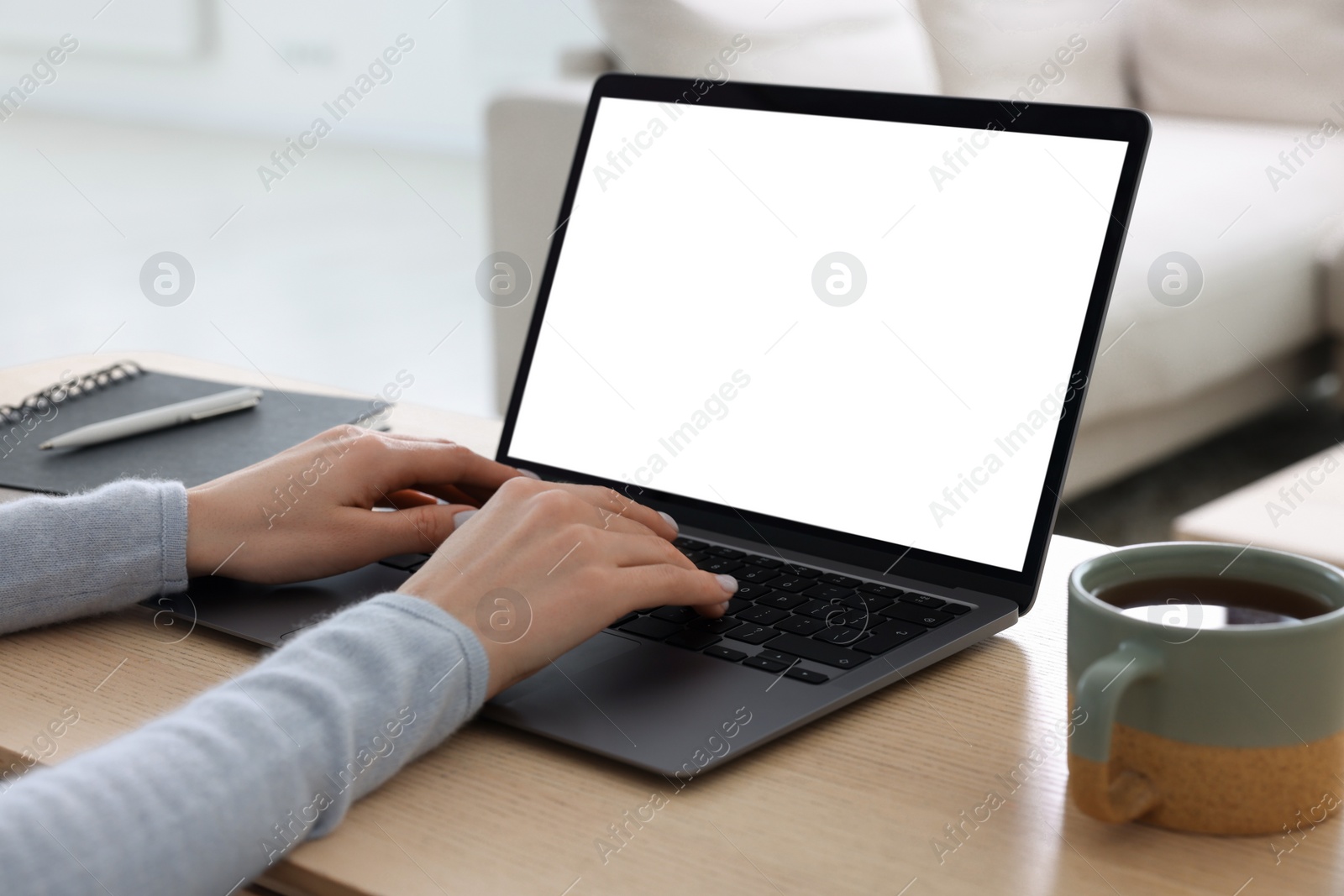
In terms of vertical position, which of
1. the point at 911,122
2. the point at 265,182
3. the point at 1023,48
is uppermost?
the point at 1023,48

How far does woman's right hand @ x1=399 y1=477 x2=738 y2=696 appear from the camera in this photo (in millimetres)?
558

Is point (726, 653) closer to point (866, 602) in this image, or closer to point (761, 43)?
point (866, 602)

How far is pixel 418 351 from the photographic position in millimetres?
3188

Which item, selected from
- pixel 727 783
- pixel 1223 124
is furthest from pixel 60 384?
pixel 1223 124

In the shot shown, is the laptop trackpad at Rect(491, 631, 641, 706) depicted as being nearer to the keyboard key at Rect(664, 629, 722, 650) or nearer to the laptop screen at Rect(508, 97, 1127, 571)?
the keyboard key at Rect(664, 629, 722, 650)

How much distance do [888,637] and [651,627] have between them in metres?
0.12

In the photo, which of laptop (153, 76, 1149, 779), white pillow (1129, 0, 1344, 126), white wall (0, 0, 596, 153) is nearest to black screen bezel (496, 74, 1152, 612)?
laptop (153, 76, 1149, 779)

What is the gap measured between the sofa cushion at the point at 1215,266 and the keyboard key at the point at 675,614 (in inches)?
52.1

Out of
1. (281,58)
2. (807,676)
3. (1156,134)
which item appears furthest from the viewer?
(281,58)

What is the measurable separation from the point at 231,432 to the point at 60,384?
221mm

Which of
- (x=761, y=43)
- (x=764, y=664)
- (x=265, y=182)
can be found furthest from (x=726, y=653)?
(x=265, y=182)

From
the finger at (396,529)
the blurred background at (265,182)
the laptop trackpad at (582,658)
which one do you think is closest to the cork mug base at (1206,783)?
the laptop trackpad at (582,658)

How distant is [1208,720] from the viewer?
17.9 inches

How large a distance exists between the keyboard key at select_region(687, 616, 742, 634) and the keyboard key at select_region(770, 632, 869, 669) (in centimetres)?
3
